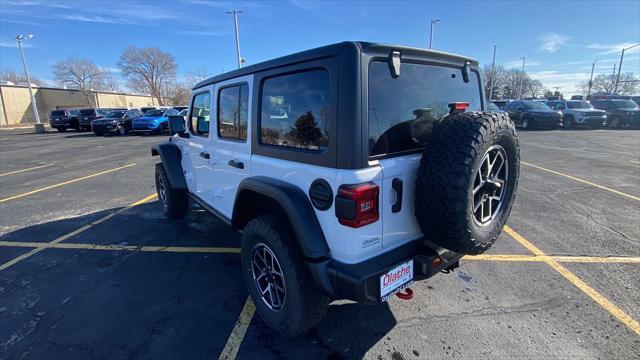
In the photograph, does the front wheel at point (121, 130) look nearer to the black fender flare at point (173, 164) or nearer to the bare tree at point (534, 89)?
the black fender flare at point (173, 164)

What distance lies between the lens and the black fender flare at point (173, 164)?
4617 mm

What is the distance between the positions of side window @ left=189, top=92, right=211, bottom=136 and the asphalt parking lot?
1485mm

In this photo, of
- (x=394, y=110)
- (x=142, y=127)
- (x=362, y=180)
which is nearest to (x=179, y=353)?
(x=362, y=180)

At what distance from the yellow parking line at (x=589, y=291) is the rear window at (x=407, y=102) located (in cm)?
220

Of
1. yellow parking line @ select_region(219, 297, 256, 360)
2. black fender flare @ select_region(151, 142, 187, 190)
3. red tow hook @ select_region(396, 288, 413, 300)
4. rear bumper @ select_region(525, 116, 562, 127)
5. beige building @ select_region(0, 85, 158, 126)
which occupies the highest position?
beige building @ select_region(0, 85, 158, 126)

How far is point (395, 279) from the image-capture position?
212 cm

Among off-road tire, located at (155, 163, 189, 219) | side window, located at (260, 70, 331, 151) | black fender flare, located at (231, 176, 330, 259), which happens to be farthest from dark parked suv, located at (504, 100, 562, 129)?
black fender flare, located at (231, 176, 330, 259)

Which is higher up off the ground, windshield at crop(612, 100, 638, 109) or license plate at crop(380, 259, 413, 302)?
windshield at crop(612, 100, 638, 109)

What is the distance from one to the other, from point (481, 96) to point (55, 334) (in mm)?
4293

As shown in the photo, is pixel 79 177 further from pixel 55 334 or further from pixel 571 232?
pixel 571 232

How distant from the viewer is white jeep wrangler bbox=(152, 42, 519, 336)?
6.46ft

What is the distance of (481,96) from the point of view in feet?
10.2

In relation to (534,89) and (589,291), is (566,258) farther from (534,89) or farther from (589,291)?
(534,89)

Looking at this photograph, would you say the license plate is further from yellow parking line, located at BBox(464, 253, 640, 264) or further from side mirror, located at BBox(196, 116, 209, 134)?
side mirror, located at BBox(196, 116, 209, 134)
